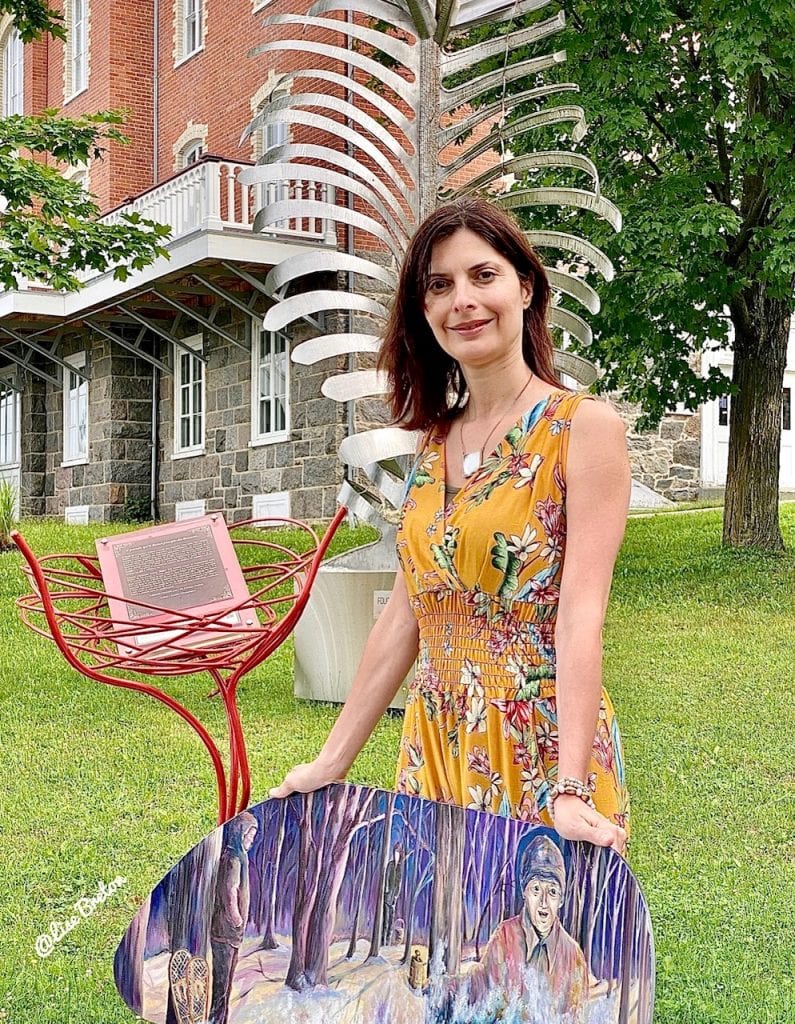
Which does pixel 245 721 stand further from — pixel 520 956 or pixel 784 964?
pixel 520 956

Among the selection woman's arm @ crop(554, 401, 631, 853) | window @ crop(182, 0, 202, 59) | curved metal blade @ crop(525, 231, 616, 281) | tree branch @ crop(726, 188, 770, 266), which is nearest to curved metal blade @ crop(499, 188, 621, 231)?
curved metal blade @ crop(525, 231, 616, 281)

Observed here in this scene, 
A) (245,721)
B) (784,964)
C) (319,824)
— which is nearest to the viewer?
(319,824)

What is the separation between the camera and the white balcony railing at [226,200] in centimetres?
1412

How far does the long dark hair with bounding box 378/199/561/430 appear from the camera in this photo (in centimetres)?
215

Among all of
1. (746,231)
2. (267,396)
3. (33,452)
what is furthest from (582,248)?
(33,452)

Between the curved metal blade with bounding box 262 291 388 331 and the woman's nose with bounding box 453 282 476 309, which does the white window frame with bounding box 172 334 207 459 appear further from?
the woman's nose with bounding box 453 282 476 309

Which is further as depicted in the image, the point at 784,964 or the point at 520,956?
the point at 784,964

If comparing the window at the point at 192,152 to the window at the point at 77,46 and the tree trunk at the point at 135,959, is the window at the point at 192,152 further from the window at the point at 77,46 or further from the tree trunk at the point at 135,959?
the tree trunk at the point at 135,959

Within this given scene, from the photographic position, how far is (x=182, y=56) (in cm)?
1870

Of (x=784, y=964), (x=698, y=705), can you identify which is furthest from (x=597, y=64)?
(x=784, y=964)

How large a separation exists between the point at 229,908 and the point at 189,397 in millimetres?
16450

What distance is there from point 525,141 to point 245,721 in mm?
6712

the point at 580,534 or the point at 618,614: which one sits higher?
the point at 580,534

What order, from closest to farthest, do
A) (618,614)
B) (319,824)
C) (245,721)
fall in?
(319,824) → (245,721) → (618,614)
